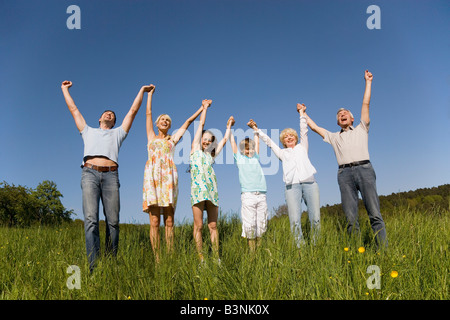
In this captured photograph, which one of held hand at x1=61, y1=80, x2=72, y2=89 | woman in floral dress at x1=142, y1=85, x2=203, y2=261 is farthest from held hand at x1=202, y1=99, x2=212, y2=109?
held hand at x1=61, y1=80, x2=72, y2=89

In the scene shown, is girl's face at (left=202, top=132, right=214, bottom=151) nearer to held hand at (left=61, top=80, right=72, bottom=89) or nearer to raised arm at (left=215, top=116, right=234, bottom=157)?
raised arm at (left=215, top=116, right=234, bottom=157)

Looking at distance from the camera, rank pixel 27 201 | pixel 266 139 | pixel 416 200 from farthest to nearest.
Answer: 1. pixel 27 201
2. pixel 416 200
3. pixel 266 139

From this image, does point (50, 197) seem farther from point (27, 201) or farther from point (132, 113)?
point (132, 113)

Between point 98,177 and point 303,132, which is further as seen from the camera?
point 303,132

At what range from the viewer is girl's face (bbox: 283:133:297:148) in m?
5.37

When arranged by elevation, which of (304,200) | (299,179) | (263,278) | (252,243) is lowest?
(263,278)

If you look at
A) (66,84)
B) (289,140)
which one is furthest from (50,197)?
(289,140)

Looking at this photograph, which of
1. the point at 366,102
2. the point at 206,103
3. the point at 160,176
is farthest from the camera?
the point at 206,103

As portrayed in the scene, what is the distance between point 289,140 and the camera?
17.7ft

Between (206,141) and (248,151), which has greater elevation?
(206,141)

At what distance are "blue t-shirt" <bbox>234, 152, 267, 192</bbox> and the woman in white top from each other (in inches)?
16.0

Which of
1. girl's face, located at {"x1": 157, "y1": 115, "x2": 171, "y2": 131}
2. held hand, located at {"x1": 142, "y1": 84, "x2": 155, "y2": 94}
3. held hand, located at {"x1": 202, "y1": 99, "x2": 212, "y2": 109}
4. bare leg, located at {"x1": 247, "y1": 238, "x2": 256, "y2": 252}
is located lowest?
bare leg, located at {"x1": 247, "y1": 238, "x2": 256, "y2": 252}

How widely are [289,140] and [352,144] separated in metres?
1.07
